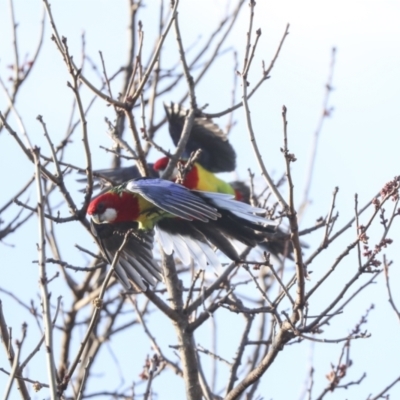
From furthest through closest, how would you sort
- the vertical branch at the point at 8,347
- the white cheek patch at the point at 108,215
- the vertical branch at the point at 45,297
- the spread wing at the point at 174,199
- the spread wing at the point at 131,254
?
the white cheek patch at the point at 108,215 < the spread wing at the point at 131,254 < the spread wing at the point at 174,199 < the vertical branch at the point at 8,347 < the vertical branch at the point at 45,297

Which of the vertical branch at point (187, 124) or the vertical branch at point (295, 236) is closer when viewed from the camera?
the vertical branch at point (295, 236)

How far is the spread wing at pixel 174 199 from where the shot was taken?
4.26 m

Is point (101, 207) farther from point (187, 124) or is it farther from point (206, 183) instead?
point (206, 183)

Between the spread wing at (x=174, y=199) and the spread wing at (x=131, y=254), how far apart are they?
0.84ft

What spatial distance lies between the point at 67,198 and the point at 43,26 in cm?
Result: 172

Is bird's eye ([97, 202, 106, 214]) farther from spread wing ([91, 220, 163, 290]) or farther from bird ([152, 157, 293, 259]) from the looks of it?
bird ([152, 157, 293, 259])

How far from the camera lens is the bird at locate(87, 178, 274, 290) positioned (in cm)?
433

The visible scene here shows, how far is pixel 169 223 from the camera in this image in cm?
493

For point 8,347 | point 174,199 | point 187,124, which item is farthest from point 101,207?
point 8,347

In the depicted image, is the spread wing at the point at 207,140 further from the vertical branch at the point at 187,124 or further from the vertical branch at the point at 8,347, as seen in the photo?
the vertical branch at the point at 8,347

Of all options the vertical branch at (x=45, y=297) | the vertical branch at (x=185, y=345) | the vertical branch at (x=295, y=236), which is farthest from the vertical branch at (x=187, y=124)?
the vertical branch at (x=45, y=297)

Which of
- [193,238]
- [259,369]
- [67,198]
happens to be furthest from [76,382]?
[259,369]

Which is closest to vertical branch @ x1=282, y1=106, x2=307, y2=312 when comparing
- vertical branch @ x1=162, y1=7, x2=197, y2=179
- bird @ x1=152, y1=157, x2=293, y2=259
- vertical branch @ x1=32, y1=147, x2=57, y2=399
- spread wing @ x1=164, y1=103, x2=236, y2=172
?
vertical branch @ x1=32, y1=147, x2=57, y2=399

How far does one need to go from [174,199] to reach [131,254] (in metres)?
0.61
